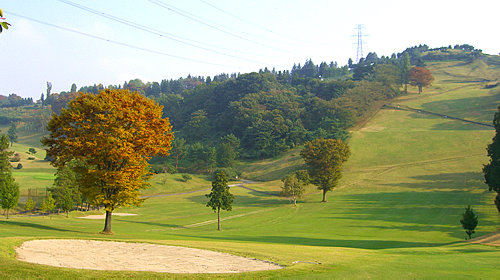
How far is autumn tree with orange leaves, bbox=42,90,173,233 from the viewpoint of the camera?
3167cm

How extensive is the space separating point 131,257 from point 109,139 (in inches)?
562

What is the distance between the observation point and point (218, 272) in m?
16.1

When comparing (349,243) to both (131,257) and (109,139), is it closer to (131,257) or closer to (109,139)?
(131,257)

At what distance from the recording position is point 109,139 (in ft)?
102

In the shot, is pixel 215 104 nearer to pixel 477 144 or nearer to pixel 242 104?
pixel 242 104

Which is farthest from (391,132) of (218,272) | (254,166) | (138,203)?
(218,272)

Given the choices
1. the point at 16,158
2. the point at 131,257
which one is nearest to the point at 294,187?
the point at 131,257

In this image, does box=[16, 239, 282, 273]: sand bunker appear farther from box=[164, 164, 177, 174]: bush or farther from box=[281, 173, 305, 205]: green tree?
box=[164, 164, 177, 174]: bush

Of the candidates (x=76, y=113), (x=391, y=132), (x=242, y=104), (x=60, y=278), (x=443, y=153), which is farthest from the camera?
(x=242, y=104)

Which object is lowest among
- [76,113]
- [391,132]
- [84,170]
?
[84,170]

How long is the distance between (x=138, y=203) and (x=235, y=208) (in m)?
41.5

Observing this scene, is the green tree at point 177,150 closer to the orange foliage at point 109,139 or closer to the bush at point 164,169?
the bush at point 164,169

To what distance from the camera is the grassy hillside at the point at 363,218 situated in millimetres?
18656

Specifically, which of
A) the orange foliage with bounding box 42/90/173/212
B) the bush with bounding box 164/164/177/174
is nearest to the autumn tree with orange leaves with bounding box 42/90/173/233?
the orange foliage with bounding box 42/90/173/212
